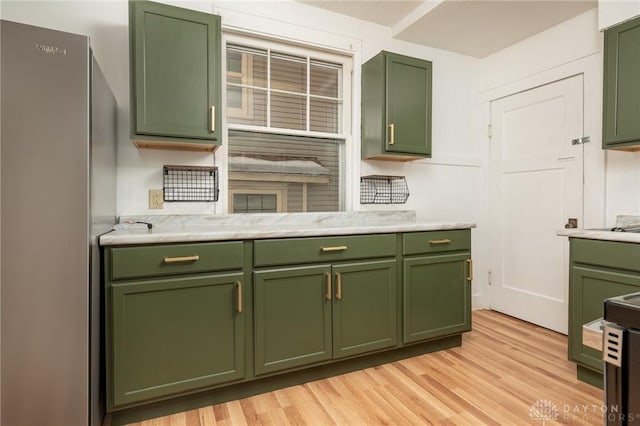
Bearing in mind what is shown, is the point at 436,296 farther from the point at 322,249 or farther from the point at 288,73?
the point at 288,73

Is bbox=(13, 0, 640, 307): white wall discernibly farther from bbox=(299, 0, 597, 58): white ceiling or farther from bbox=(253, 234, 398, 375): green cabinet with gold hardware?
bbox=(253, 234, 398, 375): green cabinet with gold hardware

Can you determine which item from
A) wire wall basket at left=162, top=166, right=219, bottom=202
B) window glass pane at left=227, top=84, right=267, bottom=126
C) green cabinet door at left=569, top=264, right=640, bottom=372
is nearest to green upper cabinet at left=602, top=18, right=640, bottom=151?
green cabinet door at left=569, top=264, right=640, bottom=372

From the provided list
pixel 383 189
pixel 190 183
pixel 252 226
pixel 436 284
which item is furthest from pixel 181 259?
pixel 383 189

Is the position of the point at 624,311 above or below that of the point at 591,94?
below

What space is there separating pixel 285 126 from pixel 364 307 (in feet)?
4.76

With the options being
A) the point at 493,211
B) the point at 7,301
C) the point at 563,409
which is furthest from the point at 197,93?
the point at 493,211

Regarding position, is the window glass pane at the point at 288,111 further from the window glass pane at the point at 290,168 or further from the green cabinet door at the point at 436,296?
the green cabinet door at the point at 436,296

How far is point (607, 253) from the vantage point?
1959mm

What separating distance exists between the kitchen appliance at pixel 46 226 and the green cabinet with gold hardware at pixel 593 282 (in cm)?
251

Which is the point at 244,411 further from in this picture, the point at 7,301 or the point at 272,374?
the point at 7,301

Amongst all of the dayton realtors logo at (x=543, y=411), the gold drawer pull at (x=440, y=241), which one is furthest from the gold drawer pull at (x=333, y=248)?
the dayton realtors logo at (x=543, y=411)

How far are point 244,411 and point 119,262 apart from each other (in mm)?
972

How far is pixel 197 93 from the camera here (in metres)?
2.09

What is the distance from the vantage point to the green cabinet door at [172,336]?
64.9 inches
